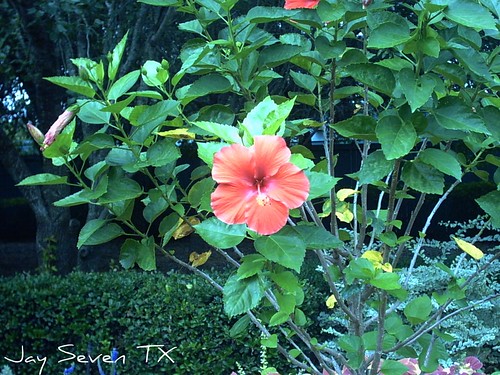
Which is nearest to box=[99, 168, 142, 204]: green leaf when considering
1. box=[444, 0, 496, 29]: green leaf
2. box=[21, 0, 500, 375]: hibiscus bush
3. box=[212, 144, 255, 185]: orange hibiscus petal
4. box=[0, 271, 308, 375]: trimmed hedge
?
box=[21, 0, 500, 375]: hibiscus bush

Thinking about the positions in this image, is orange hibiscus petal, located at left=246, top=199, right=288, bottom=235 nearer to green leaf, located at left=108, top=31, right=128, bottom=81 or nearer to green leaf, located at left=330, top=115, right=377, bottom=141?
green leaf, located at left=330, top=115, right=377, bottom=141

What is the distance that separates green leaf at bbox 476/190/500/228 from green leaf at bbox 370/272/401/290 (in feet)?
0.69

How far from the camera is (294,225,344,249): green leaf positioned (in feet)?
3.71

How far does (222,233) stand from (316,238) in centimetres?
17

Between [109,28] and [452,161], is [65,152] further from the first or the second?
[109,28]

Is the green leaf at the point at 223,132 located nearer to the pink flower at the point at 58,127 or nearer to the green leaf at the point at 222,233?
the green leaf at the point at 222,233

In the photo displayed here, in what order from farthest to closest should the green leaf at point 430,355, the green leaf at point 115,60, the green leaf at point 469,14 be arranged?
the green leaf at point 430,355
the green leaf at point 115,60
the green leaf at point 469,14

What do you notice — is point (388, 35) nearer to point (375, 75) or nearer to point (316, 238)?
Result: point (375, 75)

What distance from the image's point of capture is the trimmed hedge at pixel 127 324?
3.59 metres

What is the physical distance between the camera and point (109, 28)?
5297 millimetres

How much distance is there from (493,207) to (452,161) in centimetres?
14

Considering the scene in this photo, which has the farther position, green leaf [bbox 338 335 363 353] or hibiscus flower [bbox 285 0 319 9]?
green leaf [bbox 338 335 363 353]

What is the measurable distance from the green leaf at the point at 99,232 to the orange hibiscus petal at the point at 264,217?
0.45 m

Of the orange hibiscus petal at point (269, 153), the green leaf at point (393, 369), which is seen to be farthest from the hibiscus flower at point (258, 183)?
the green leaf at point (393, 369)
